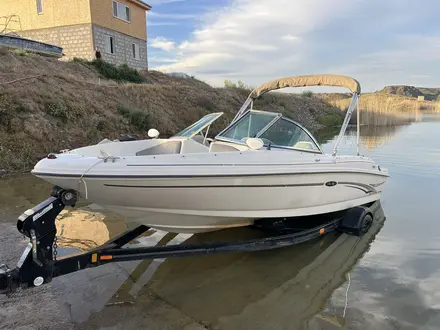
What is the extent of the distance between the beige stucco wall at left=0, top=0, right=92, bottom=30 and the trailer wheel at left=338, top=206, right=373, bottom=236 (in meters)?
21.3

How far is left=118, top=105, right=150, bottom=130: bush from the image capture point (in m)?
13.2

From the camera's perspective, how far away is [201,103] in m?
18.9

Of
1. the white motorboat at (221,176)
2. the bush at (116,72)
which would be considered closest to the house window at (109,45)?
the bush at (116,72)

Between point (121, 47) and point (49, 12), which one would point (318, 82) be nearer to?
point (121, 47)

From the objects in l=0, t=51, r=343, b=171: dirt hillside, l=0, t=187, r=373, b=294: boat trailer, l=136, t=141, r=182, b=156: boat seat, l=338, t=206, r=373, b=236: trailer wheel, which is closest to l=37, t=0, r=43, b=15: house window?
l=0, t=51, r=343, b=171: dirt hillside

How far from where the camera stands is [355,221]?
468cm

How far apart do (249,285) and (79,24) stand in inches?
879

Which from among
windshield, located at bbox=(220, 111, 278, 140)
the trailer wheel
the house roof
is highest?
the house roof

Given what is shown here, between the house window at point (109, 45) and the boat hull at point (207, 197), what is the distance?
21.7 m

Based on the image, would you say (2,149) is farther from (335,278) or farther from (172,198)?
(335,278)

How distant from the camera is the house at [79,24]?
21500 mm

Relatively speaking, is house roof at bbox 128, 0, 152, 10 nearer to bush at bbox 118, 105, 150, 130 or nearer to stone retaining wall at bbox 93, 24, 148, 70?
stone retaining wall at bbox 93, 24, 148, 70

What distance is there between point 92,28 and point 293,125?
20331 millimetres

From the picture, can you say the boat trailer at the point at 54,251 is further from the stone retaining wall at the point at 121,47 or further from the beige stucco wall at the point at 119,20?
the beige stucco wall at the point at 119,20
